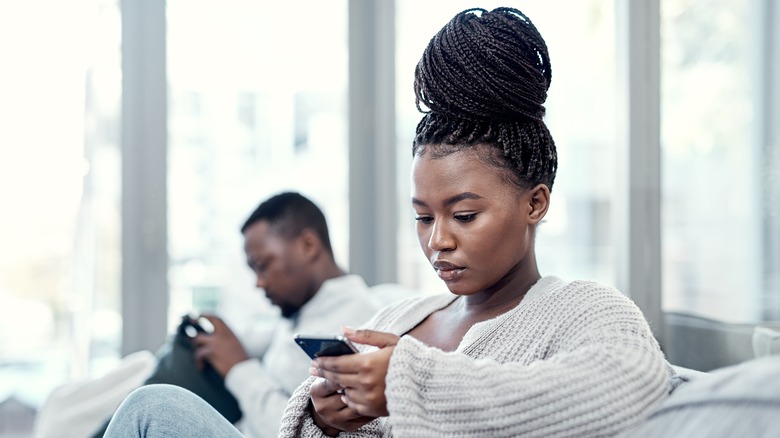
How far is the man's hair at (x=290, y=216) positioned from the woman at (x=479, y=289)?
0.94 meters

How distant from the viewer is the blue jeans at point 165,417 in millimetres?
1365

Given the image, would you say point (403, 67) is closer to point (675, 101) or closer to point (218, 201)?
point (218, 201)

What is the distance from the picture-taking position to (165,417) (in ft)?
4.50

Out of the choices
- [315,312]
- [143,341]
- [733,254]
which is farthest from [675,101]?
[143,341]

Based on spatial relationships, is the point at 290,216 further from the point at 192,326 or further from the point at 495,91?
the point at 495,91

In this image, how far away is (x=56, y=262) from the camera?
127 inches

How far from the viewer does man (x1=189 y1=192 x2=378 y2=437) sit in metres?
2.04

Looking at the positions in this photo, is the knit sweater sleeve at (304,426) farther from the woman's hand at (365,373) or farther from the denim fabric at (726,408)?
the denim fabric at (726,408)

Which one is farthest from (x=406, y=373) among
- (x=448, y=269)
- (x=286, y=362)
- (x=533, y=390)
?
(x=286, y=362)

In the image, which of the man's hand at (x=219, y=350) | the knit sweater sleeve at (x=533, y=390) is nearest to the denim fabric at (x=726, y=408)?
the knit sweater sleeve at (x=533, y=390)

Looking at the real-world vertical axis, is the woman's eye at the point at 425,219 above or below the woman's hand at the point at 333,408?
above

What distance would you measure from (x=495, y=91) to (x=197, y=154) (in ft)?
7.56

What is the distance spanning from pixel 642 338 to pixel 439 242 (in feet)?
1.16

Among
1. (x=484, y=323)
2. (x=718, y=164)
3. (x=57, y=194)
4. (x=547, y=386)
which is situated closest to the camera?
(x=547, y=386)
